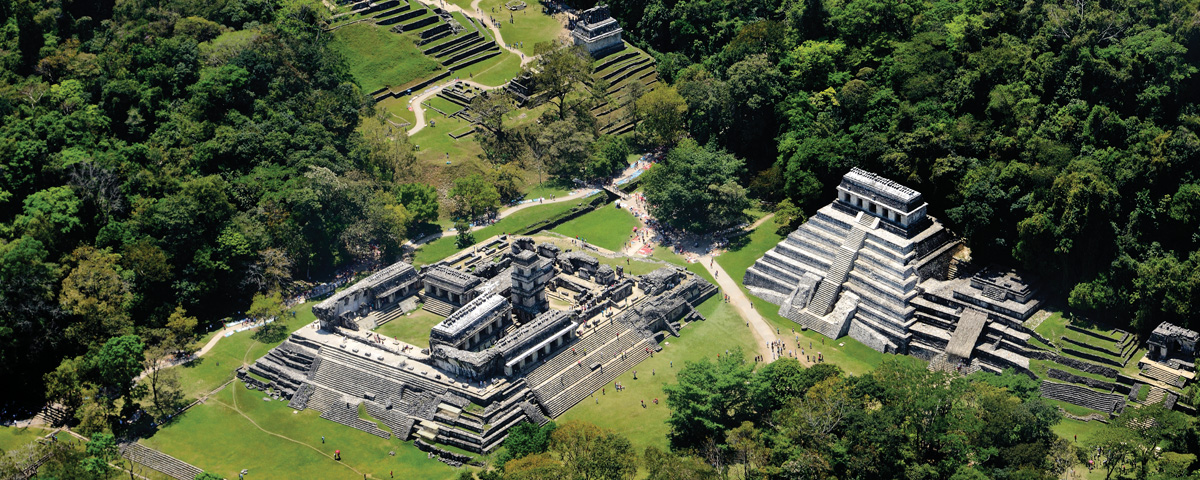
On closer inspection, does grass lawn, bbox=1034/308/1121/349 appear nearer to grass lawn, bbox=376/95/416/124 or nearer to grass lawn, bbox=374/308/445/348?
grass lawn, bbox=374/308/445/348

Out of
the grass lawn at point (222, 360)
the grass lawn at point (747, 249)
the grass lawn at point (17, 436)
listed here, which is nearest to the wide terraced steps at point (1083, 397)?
the grass lawn at point (747, 249)

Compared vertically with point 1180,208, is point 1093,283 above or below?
below

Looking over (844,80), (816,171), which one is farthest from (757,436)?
(844,80)

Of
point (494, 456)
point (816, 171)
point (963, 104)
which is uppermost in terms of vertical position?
point (963, 104)

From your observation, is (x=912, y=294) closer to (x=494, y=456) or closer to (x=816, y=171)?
(x=816, y=171)

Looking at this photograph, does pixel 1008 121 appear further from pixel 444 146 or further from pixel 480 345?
pixel 444 146

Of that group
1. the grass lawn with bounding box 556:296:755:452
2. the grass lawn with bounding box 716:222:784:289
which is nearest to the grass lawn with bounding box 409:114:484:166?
the grass lawn with bounding box 716:222:784:289

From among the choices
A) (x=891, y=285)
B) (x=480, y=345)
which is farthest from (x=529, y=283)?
(x=891, y=285)
